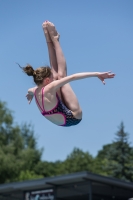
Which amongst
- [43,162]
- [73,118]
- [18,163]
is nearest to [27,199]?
[18,163]

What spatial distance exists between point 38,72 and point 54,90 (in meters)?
0.37

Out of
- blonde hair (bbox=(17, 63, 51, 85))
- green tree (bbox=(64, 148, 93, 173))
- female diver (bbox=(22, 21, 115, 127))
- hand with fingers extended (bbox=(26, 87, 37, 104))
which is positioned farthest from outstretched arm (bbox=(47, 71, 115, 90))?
green tree (bbox=(64, 148, 93, 173))

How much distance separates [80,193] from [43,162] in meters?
35.2

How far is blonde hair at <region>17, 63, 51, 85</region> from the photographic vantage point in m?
6.97

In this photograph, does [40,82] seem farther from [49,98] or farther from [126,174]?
[126,174]

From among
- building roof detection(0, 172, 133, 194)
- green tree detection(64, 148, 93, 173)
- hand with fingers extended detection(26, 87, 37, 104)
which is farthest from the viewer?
green tree detection(64, 148, 93, 173)

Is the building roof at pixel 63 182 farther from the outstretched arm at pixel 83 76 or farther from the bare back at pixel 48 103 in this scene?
the outstretched arm at pixel 83 76

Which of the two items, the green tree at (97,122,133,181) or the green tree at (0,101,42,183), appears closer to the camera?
the green tree at (0,101,42,183)

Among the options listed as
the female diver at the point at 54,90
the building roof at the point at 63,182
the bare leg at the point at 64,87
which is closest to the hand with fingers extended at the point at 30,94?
the female diver at the point at 54,90

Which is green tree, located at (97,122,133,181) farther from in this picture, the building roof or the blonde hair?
the blonde hair

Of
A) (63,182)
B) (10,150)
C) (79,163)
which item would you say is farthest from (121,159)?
(63,182)

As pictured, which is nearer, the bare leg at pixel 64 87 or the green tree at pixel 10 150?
the bare leg at pixel 64 87

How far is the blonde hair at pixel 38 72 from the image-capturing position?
22.9 ft

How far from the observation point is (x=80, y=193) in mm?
28906
